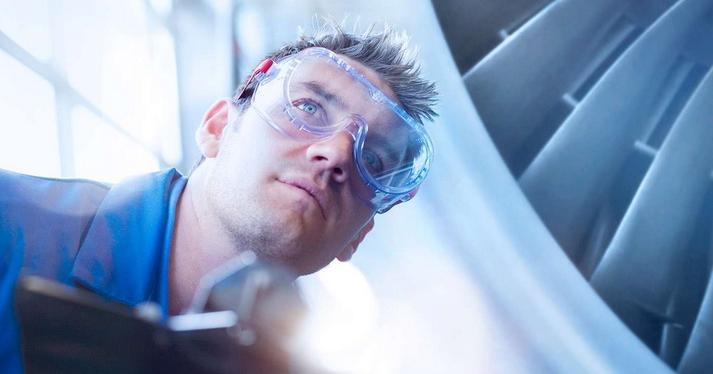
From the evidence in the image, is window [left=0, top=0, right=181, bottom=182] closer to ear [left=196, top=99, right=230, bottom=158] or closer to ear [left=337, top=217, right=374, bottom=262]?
ear [left=196, top=99, right=230, bottom=158]

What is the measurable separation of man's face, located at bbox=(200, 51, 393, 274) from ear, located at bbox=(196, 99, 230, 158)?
4 centimetres

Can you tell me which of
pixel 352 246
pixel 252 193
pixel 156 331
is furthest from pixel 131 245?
pixel 156 331

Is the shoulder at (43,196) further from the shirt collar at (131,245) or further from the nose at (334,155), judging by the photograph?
the nose at (334,155)

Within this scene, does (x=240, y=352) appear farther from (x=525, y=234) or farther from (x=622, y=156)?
(x=622, y=156)

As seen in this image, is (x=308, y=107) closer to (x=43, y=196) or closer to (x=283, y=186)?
(x=283, y=186)

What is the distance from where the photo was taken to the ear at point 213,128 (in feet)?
3.28

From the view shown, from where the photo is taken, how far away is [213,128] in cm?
102

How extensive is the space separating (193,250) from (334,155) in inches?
9.3

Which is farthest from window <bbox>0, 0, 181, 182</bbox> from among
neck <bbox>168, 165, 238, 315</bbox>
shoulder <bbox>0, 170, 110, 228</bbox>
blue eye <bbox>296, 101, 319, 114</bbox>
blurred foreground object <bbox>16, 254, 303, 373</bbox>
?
blurred foreground object <bbox>16, 254, 303, 373</bbox>

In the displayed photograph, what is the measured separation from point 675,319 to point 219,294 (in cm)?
132

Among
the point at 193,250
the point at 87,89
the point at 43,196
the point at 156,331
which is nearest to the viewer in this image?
the point at 156,331

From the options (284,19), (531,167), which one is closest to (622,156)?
(531,167)

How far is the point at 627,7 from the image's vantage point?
61.0 inches

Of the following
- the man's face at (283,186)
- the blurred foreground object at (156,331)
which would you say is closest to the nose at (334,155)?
the man's face at (283,186)
